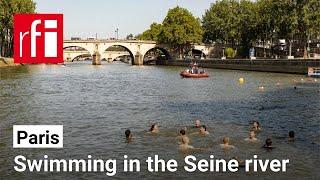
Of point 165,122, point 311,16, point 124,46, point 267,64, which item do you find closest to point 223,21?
point 124,46

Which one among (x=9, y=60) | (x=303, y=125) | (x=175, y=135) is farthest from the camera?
(x=9, y=60)

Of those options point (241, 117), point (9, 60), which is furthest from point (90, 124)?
point (9, 60)

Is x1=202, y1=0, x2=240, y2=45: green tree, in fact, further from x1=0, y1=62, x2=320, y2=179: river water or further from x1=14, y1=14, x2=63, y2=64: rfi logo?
x1=14, y1=14, x2=63, y2=64: rfi logo

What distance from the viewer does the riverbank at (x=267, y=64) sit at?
8712cm

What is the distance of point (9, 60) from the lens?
12506 cm

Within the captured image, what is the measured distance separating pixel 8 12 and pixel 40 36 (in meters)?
101

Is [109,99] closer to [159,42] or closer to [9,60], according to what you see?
[9,60]

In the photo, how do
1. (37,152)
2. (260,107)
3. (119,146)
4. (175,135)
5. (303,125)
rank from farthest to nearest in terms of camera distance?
(260,107) < (303,125) < (175,135) < (119,146) < (37,152)

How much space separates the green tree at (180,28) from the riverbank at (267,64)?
13026 millimetres

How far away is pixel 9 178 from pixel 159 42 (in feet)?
482

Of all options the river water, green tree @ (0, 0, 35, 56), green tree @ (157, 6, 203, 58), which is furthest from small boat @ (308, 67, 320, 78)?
green tree @ (157, 6, 203, 58)

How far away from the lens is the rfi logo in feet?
83.8

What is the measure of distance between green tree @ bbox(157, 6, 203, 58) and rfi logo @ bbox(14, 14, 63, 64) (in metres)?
127

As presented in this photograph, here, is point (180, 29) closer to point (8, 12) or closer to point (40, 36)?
point (8, 12)
